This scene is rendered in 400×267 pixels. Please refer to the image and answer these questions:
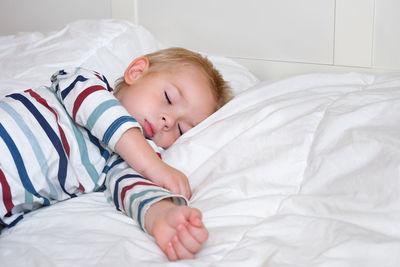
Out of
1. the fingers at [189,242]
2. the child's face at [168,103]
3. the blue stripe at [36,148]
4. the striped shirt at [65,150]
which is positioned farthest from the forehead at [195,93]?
the fingers at [189,242]

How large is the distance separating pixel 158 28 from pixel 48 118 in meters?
0.84

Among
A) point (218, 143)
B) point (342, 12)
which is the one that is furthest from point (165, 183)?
point (342, 12)

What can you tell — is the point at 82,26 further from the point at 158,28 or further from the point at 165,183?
the point at 165,183

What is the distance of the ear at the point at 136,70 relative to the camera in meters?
1.22

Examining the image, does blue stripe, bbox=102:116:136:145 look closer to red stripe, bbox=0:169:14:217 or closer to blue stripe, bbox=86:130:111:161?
blue stripe, bbox=86:130:111:161

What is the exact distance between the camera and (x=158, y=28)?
1784 millimetres

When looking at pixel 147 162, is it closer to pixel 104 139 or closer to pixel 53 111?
pixel 104 139

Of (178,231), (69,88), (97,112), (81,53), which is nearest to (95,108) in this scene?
(97,112)

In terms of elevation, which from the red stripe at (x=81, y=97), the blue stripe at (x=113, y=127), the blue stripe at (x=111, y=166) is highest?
the red stripe at (x=81, y=97)

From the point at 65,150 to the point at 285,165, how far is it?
458mm

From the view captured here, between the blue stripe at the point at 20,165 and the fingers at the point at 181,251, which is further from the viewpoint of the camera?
the blue stripe at the point at 20,165

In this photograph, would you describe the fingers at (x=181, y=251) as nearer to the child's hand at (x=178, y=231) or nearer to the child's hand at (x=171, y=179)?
the child's hand at (x=178, y=231)

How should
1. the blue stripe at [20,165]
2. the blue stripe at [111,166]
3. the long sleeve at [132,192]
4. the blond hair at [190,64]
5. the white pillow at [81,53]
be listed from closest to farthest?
the long sleeve at [132,192], the blue stripe at [20,165], the blue stripe at [111,166], the blond hair at [190,64], the white pillow at [81,53]

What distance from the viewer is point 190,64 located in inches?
48.0
